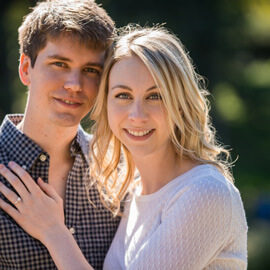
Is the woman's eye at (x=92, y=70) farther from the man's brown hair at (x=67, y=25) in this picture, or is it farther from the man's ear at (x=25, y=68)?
the man's ear at (x=25, y=68)

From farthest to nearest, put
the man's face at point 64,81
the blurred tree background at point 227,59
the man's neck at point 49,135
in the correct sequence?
the blurred tree background at point 227,59 < the man's neck at point 49,135 < the man's face at point 64,81

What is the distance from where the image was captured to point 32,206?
231 cm

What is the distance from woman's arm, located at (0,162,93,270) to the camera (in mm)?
2207

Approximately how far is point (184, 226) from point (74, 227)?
666mm

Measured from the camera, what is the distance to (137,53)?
225 cm

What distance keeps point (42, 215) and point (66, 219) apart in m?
0.22

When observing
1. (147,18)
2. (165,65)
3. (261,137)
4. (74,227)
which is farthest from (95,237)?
(261,137)

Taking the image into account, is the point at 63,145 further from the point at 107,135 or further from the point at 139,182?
the point at 139,182

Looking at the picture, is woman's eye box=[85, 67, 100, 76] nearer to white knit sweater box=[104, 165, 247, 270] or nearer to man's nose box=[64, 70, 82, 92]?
man's nose box=[64, 70, 82, 92]

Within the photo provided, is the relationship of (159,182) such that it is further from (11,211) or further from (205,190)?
(11,211)

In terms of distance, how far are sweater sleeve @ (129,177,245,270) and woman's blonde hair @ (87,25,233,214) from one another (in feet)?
0.74

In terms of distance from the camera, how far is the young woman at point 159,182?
2.06 metres

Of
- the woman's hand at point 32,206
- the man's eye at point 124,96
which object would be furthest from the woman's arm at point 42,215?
the man's eye at point 124,96

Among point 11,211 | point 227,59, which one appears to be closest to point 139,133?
point 11,211
